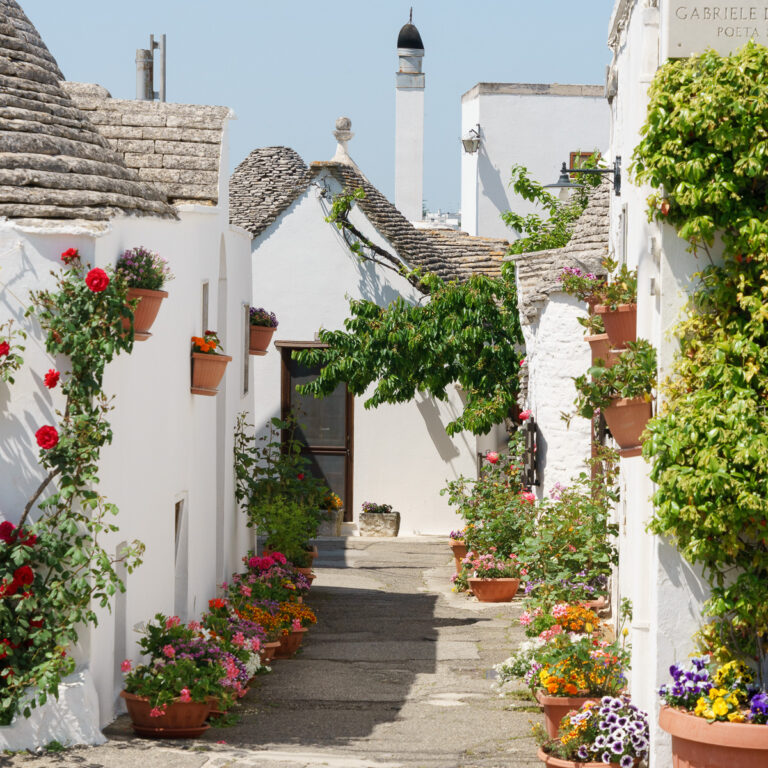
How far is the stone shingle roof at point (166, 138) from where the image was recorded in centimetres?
1192

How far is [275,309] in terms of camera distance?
20578 millimetres

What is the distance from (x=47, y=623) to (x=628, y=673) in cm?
385

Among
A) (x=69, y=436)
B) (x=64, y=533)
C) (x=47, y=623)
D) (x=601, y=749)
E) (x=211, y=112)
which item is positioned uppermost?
(x=211, y=112)

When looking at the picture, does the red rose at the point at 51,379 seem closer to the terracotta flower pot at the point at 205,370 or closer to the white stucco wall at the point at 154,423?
the white stucco wall at the point at 154,423

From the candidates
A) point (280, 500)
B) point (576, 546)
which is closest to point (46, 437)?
point (576, 546)

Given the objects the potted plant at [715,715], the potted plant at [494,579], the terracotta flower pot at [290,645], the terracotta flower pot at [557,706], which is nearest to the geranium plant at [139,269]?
the terracotta flower pot at [557,706]

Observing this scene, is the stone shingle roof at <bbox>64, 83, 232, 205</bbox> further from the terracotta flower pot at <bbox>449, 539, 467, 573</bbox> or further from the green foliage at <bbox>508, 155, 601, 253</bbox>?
the green foliage at <bbox>508, 155, 601, 253</bbox>

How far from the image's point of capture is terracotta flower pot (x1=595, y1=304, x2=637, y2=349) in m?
8.26

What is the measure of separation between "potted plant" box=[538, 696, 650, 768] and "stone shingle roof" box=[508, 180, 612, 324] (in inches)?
282

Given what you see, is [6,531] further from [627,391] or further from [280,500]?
[280,500]

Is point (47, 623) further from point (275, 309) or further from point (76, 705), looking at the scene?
point (275, 309)

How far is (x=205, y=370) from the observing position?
11.3 metres

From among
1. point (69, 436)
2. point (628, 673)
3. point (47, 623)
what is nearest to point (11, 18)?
point (69, 436)

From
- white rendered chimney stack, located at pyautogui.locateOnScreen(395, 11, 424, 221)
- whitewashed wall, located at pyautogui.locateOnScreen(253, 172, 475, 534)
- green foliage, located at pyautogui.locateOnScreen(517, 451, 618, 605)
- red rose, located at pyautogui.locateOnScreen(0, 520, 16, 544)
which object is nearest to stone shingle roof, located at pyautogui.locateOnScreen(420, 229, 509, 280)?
whitewashed wall, located at pyautogui.locateOnScreen(253, 172, 475, 534)
